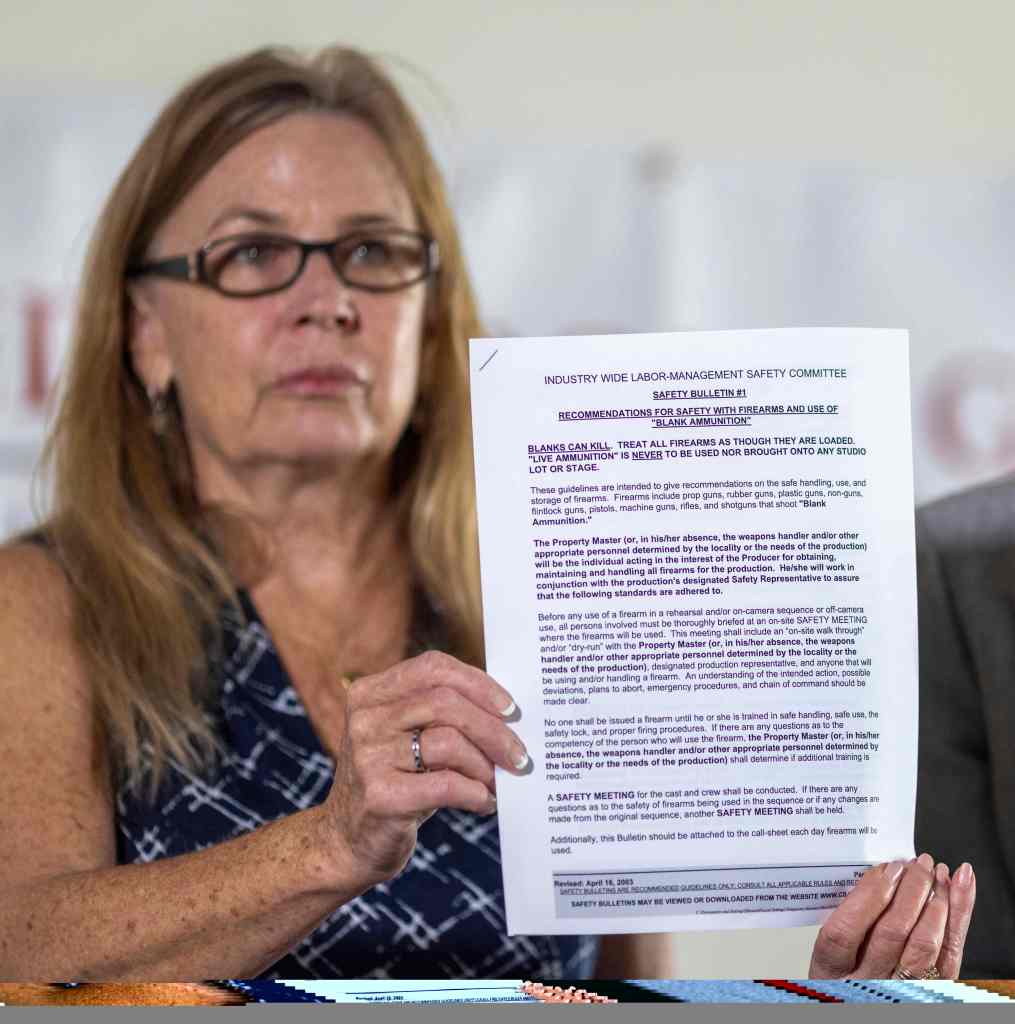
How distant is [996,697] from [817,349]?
0.49m

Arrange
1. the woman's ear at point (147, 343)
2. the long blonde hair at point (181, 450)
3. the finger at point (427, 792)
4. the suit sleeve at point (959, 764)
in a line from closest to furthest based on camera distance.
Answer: the finger at point (427, 792)
the suit sleeve at point (959, 764)
the long blonde hair at point (181, 450)
the woman's ear at point (147, 343)

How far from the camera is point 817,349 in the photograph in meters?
0.93

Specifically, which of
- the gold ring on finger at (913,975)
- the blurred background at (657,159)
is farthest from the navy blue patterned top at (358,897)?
the blurred background at (657,159)

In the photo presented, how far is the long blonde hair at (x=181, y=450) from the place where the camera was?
1.25 metres

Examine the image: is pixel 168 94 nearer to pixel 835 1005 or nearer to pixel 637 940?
pixel 637 940

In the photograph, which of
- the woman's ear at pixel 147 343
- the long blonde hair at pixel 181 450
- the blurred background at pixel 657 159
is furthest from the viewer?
the blurred background at pixel 657 159

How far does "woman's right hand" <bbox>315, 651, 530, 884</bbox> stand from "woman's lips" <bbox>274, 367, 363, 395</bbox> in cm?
49

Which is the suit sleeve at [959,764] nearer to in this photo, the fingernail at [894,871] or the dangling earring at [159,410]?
the fingernail at [894,871]

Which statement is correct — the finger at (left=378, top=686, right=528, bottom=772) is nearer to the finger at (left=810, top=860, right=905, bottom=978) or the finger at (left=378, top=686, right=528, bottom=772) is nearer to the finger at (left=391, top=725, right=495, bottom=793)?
the finger at (left=391, top=725, right=495, bottom=793)

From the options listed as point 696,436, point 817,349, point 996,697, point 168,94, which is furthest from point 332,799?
point 168,94

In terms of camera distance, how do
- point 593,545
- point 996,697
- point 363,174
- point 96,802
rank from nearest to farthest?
point 593,545 → point 96,802 → point 996,697 → point 363,174

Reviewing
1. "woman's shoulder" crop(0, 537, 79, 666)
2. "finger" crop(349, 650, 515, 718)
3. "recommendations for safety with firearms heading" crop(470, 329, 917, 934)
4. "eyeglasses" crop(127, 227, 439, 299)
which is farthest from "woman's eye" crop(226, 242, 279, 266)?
"finger" crop(349, 650, 515, 718)

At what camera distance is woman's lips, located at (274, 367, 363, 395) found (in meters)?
1.32

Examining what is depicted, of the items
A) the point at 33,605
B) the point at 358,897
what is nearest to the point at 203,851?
the point at 358,897
